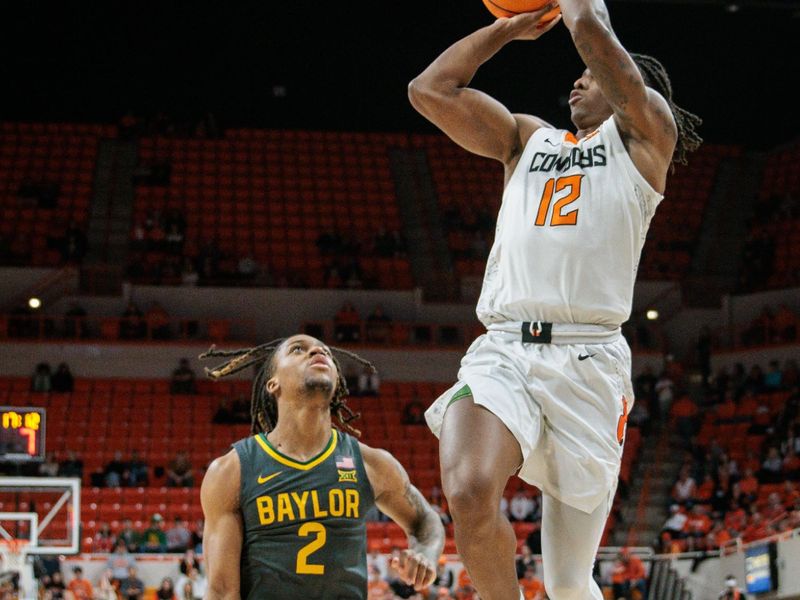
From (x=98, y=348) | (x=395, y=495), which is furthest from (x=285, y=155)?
(x=395, y=495)

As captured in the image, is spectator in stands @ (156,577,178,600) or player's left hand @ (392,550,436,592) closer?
player's left hand @ (392,550,436,592)

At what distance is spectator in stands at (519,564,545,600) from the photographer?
15644 millimetres

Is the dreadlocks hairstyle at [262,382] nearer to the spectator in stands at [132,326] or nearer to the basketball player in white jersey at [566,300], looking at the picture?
the basketball player in white jersey at [566,300]

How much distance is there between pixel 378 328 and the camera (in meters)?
23.7

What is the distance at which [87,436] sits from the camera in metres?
20.8

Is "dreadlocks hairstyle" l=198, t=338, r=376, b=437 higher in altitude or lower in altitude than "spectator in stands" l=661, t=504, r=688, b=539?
lower

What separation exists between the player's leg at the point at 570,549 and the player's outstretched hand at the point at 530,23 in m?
1.72

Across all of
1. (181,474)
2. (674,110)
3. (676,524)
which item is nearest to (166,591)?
(181,474)

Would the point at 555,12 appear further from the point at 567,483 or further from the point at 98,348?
the point at 98,348

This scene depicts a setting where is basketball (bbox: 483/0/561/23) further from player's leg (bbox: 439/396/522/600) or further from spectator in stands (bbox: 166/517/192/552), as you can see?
spectator in stands (bbox: 166/517/192/552)

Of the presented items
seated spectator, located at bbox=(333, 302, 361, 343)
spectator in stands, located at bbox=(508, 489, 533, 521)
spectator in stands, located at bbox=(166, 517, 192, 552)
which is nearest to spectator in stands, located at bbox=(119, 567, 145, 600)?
spectator in stands, located at bbox=(166, 517, 192, 552)

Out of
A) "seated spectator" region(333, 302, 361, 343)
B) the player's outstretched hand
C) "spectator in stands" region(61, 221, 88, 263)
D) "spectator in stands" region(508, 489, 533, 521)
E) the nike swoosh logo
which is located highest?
"spectator in stands" region(61, 221, 88, 263)

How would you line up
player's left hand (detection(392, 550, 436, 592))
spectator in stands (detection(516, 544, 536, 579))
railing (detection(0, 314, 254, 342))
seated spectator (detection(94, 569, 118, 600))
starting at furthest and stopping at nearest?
railing (detection(0, 314, 254, 342)) → spectator in stands (detection(516, 544, 536, 579)) → seated spectator (detection(94, 569, 118, 600)) → player's left hand (detection(392, 550, 436, 592))

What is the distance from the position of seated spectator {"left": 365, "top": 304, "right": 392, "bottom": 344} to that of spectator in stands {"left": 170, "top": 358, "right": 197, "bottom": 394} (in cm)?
329
